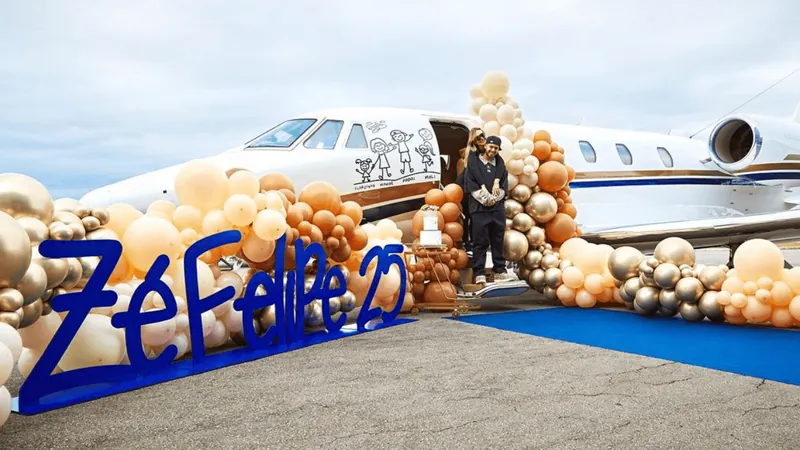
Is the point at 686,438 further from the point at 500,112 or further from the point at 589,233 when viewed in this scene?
the point at 589,233

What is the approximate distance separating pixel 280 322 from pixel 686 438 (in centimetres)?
337

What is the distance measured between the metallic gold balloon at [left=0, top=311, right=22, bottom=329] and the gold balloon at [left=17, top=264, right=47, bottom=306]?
0.09 m

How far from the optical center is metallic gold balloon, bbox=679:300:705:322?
6289 mm

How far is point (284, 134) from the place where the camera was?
26.6ft

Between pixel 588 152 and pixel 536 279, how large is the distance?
4016mm

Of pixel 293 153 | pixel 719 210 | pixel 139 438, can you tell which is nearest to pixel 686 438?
pixel 139 438

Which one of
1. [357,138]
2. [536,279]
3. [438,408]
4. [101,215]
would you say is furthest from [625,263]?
[101,215]

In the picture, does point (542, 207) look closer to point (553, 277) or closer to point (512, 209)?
point (512, 209)

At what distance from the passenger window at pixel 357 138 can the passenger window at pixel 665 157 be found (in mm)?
6888

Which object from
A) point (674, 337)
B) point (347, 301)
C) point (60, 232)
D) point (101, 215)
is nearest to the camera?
point (60, 232)

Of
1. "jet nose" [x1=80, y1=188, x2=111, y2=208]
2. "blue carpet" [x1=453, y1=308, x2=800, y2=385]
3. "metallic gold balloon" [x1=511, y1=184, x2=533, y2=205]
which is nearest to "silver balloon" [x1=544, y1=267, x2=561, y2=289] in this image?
"blue carpet" [x1=453, y1=308, x2=800, y2=385]

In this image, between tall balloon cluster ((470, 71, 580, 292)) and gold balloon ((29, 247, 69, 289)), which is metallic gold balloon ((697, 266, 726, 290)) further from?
gold balloon ((29, 247, 69, 289))

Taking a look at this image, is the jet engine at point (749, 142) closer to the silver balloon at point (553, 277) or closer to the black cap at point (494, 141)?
the silver balloon at point (553, 277)

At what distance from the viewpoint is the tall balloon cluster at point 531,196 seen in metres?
8.04
